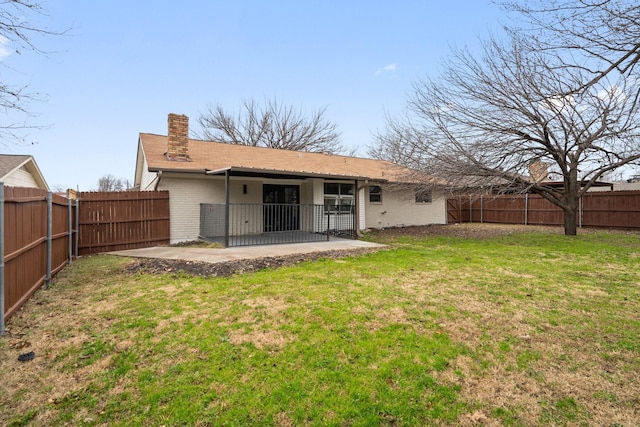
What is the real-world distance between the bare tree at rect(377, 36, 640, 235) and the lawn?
658 centimetres

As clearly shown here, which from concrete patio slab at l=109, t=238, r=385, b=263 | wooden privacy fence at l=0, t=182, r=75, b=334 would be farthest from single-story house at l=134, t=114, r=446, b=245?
wooden privacy fence at l=0, t=182, r=75, b=334

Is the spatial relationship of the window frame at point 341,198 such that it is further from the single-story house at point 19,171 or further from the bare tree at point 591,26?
the single-story house at point 19,171

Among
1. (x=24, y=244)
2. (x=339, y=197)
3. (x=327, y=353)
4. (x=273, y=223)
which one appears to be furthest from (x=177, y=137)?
(x=327, y=353)

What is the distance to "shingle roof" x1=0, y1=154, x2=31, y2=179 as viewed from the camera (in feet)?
43.2

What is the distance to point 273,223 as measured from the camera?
12.4m

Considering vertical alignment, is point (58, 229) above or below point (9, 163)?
below

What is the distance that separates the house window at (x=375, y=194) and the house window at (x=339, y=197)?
3.18 metres

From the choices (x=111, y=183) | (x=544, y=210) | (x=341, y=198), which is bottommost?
(x=544, y=210)

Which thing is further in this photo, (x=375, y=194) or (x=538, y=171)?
(x=375, y=194)

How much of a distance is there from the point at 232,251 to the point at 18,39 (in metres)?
5.52

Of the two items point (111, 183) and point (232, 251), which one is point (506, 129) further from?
point (111, 183)

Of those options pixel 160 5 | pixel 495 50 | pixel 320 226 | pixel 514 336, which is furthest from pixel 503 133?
pixel 160 5

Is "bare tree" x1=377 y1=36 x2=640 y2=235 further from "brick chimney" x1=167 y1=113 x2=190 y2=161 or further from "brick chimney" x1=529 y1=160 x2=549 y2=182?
"brick chimney" x1=167 y1=113 x2=190 y2=161

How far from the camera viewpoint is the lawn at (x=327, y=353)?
225 cm
